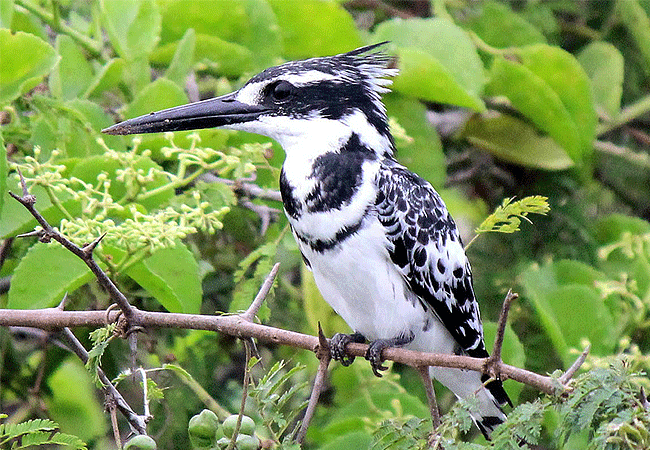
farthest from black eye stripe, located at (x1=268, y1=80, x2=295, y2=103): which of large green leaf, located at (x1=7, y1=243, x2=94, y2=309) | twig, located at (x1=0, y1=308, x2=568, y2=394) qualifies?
twig, located at (x1=0, y1=308, x2=568, y2=394)

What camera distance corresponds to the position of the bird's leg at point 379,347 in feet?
7.23

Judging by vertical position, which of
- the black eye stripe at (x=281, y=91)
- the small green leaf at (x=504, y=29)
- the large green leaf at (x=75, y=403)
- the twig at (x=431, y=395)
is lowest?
the large green leaf at (x=75, y=403)

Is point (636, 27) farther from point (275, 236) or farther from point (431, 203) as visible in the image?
point (275, 236)

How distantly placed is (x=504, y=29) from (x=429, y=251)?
1196 millimetres

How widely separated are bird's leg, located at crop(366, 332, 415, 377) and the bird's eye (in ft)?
2.17

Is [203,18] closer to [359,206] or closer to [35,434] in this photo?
[359,206]

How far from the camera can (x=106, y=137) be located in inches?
88.3

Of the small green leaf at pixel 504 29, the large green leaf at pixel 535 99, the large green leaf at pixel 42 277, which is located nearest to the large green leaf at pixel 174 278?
the large green leaf at pixel 42 277

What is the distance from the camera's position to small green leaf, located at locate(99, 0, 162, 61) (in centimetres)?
229

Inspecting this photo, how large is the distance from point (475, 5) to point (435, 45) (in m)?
0.71

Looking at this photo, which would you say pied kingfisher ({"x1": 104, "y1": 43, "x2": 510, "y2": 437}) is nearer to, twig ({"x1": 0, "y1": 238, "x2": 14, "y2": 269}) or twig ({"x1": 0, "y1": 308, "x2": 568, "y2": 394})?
twig ({"x1": 0, "y1": 238, "x2": 14, "y2": 269})

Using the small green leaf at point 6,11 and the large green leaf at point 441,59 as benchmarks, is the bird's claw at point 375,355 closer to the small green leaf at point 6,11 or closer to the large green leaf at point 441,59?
the large green leaf at point 441,59

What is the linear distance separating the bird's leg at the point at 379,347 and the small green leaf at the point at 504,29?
4.12 feet

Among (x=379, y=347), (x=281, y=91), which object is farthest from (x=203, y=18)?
(x=379, y=347)
